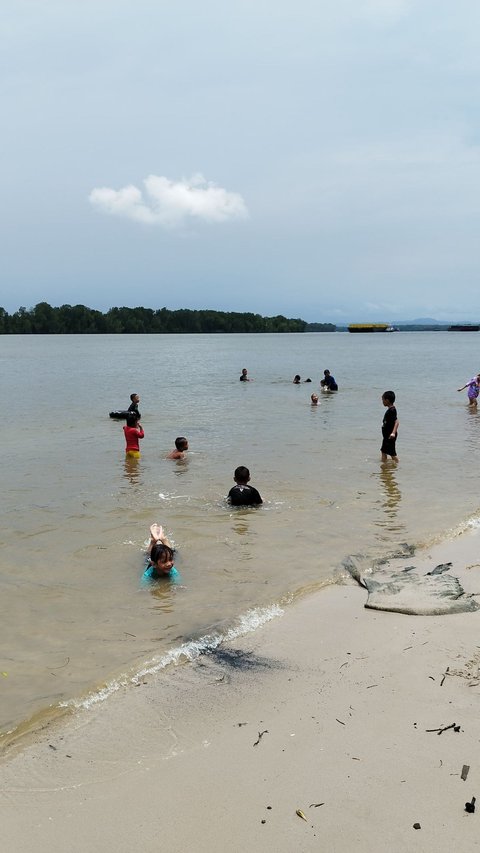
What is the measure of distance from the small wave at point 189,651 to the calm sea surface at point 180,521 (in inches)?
1.8

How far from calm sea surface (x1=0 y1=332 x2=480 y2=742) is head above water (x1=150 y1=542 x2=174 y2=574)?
238 millimetres

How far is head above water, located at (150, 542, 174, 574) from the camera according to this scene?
7574 mm

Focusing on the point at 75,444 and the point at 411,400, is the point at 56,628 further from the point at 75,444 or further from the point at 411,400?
the point at 411,400

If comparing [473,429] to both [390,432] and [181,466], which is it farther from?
[181,466]

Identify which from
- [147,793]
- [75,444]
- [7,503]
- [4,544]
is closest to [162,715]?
[147,793]

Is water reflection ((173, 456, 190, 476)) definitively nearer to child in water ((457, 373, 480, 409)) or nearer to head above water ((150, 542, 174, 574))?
head above water ((150, 542, 174, 574))

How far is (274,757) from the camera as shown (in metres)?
4.02

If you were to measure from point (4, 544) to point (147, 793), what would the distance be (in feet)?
20.1

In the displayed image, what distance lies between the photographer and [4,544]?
9.19 m

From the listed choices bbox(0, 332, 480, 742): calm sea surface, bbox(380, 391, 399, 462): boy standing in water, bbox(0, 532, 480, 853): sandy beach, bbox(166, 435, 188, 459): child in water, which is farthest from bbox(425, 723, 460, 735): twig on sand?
bbox(166, 435, 188, 459): child in water

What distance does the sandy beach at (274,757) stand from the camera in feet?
11.2

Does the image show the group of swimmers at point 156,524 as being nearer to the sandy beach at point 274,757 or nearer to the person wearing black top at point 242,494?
the person wearing black top at point 242,494

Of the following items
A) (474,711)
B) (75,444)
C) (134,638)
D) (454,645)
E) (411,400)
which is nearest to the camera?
(474,711)

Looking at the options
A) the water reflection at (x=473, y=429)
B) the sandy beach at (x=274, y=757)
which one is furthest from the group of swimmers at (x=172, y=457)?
the water reflection at (x=473, y=429)
